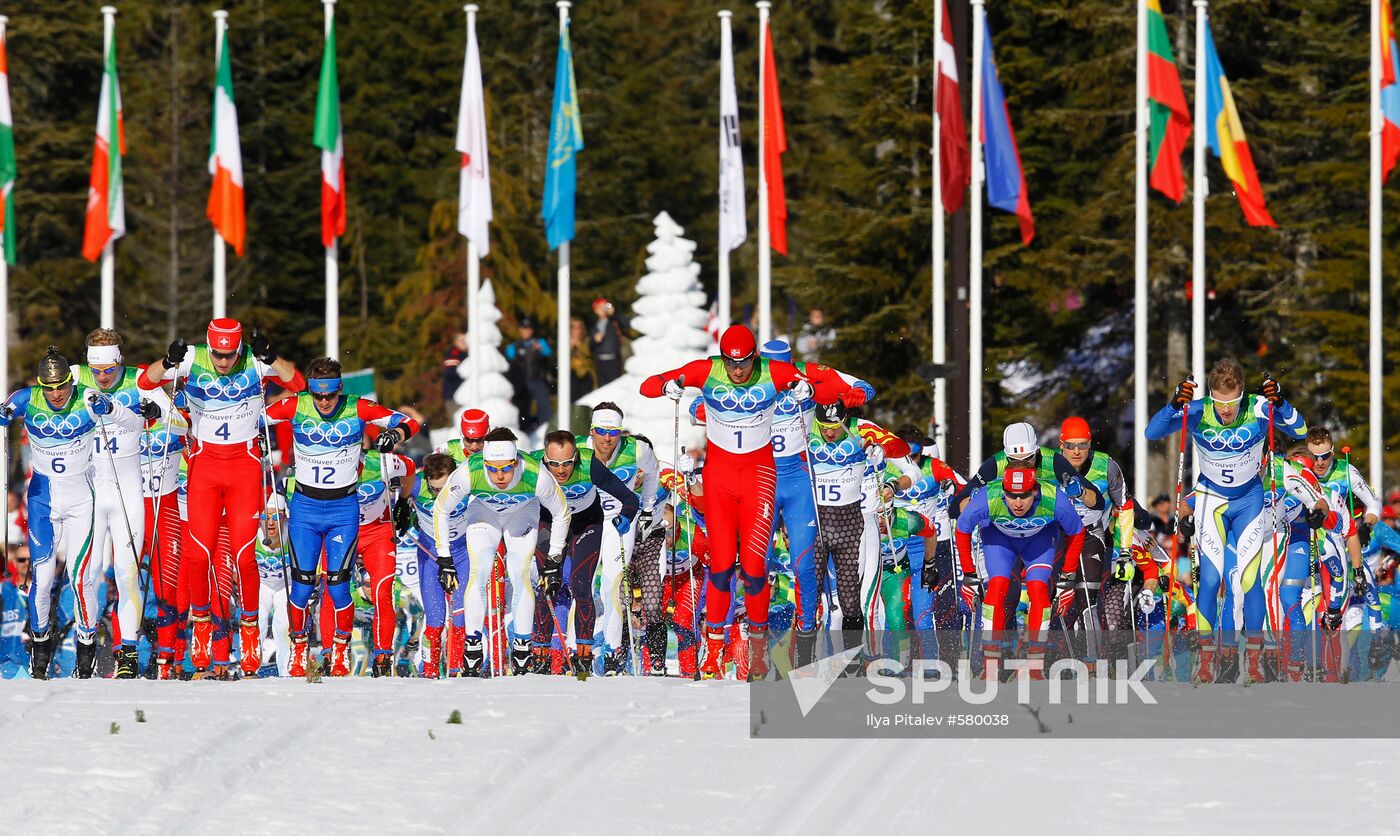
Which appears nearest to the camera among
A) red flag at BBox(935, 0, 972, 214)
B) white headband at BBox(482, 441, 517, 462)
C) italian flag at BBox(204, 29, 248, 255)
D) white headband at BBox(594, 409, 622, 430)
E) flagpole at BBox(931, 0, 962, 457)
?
white headband at BBox(482, 441, 517, 462)

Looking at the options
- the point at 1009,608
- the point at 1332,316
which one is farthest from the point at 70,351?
the point at 1009,608

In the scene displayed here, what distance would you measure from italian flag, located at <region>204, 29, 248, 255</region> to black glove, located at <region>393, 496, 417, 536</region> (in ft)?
40.1

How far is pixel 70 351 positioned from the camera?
4447cm

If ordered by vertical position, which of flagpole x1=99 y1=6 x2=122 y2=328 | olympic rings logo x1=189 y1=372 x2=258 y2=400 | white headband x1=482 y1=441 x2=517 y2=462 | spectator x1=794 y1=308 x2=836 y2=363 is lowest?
white headband x1=482 y1=441 x2=517 y2=462

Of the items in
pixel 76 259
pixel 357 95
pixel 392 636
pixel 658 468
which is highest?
pixel 357 95

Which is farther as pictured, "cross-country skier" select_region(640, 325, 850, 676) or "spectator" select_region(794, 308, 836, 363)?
"spectator" select_region(794, 308, 836, 363)

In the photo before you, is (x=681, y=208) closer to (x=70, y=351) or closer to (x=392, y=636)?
(x=70, y=351)

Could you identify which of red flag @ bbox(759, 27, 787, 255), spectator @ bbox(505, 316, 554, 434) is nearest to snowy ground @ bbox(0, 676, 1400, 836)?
red flag @ bbox(759, 27, 787, 255)

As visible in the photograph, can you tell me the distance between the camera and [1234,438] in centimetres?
1389

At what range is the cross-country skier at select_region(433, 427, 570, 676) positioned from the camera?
14.1 m

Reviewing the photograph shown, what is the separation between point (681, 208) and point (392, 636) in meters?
38.8

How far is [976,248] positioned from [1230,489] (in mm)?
14114

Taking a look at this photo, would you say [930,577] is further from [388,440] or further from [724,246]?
[724,246]

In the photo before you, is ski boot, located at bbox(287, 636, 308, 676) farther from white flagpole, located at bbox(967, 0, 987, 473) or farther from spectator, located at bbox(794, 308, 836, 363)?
spectator, located at bbox(794, 308, 836, 363)
